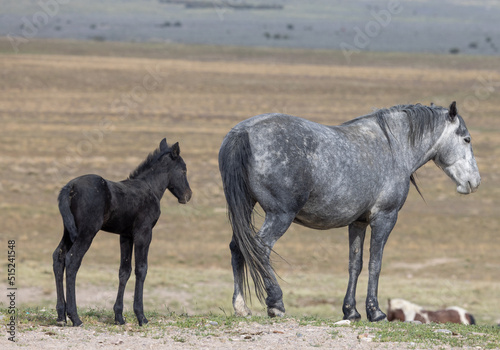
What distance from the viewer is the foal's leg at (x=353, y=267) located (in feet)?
27.8

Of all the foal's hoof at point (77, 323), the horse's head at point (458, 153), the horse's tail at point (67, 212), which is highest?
the horse's head at point (458, 153)

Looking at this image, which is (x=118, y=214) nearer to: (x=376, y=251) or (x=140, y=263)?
(x=140, y=263)

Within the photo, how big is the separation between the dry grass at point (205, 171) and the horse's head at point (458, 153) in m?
4.80

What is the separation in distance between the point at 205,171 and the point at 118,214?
64.9 feet

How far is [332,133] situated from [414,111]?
1272 millimetres

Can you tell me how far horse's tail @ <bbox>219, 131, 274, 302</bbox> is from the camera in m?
7.52

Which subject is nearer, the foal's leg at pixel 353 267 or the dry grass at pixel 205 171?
the foal's leg at pixel 353 267

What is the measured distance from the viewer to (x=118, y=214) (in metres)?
7.11

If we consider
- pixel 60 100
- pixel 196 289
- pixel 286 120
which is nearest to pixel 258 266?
pixel 286 120

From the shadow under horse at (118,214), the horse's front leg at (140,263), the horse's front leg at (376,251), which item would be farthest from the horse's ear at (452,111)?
the horse's front leg at (140,263)

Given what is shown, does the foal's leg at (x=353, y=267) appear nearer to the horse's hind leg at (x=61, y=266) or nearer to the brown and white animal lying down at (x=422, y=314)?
the horse's hind leg at (x=61, y=266)

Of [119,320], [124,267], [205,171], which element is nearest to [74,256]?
[124,267]

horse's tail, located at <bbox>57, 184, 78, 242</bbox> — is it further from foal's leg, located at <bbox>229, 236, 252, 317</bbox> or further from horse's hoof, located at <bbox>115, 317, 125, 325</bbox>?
foal's leg, located at <bbox>229, 236, 252, 317</bbox>

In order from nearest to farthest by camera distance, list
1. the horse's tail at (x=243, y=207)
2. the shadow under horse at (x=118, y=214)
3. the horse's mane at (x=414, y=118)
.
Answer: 1. the shadow under horse at (x=118, y=214)
2. the horse's tail at (x=243, y=207)
3. the horse's mane at (x=414, y=118)
